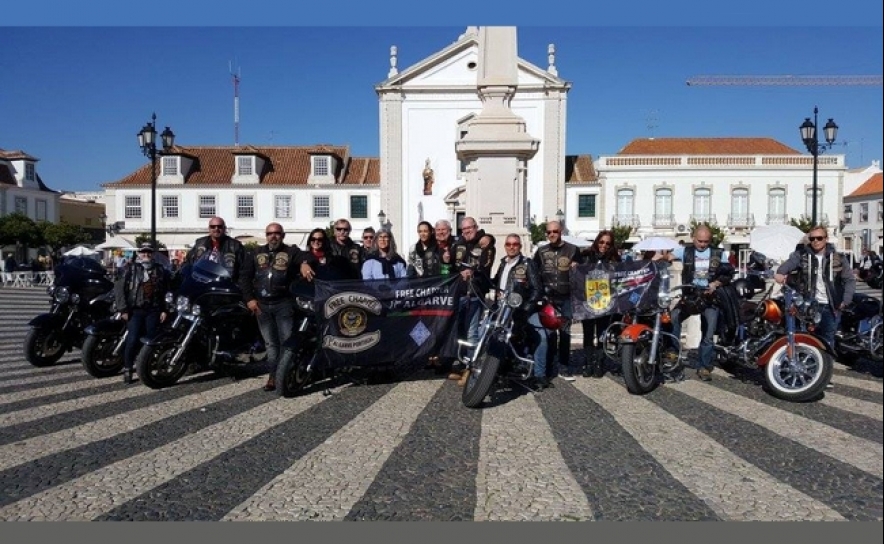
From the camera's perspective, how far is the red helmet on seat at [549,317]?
256 inches

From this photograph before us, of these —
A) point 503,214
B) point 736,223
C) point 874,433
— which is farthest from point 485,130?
point 736,223

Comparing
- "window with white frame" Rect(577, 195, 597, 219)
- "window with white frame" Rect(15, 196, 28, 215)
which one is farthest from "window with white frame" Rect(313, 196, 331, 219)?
"window with white frame" Rect(15, 196, 28, 215)

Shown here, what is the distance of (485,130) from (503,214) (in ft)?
4.92

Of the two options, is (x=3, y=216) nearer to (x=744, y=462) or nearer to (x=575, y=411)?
(x=575, y=411)

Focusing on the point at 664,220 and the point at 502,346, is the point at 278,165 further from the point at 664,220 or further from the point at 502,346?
the point at 502,346

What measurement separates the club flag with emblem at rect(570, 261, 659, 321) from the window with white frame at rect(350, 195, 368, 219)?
142 ft

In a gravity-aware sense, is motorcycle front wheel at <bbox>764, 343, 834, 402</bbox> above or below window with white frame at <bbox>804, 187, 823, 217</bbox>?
below

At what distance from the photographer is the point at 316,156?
49094mm

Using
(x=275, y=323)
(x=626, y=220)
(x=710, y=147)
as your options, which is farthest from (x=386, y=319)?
(x=626, y=220)

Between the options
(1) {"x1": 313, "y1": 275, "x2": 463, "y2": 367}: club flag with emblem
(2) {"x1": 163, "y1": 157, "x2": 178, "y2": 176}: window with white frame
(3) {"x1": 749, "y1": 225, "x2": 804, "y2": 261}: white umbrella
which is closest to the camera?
(1) {"x1": 313, "y1": 275, "x2": 463, "y2": 367}: club flag with emblem

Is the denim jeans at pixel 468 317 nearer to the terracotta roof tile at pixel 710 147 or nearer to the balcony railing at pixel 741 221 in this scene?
the terracotta roof tile at pixel 710 147

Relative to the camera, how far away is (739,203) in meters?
38.3

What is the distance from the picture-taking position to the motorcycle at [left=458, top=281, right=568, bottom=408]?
5.52 meters

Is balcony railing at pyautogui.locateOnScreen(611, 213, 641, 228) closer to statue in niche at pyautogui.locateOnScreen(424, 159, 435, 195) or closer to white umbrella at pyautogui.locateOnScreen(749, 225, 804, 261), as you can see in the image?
statue in niche at pyautogui.locateOnScreen(424, 159, 435, 195)
